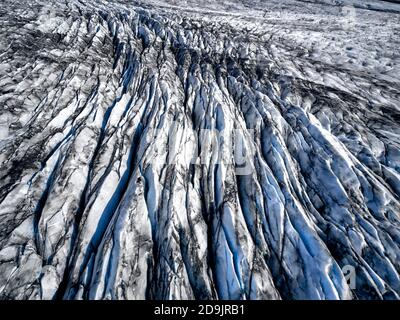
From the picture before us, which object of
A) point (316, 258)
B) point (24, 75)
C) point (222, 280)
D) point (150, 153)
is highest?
point (24, 75)

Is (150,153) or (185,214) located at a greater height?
(150,153)

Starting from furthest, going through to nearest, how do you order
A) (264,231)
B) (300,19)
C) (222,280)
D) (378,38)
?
(300,19) → (378,38) → (264,231) → (222,280)

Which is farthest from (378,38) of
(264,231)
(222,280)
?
(222,280)

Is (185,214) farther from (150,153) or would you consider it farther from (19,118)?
(19,118)

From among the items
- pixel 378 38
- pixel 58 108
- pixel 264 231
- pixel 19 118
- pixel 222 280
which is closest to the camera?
pixel 222 280

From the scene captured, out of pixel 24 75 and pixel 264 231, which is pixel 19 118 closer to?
pixel 24 75

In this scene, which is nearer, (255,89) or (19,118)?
(19,118)
